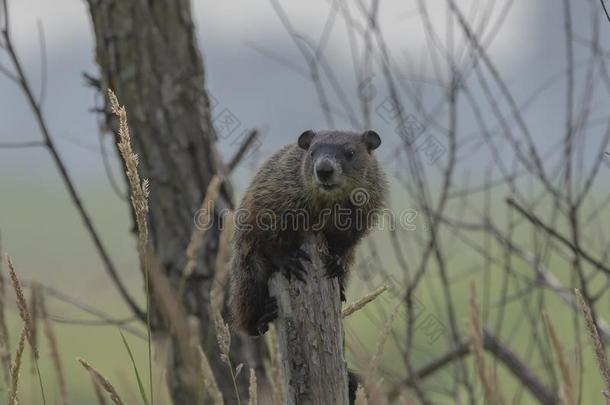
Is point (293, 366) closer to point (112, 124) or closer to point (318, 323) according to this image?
point (318, 323)

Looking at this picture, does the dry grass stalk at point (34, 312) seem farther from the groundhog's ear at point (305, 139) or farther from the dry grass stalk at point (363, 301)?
the groundhog's ear at point (305, 139)

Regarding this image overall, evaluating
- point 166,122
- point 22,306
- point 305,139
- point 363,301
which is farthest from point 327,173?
point 22,306

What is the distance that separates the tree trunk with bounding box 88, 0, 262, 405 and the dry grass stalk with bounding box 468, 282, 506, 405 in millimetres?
3736

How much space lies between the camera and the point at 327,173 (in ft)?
14.4

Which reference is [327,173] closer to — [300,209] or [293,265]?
[300,209]

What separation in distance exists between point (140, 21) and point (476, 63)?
2.34m

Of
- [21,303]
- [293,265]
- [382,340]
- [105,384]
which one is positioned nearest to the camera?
[105,384]

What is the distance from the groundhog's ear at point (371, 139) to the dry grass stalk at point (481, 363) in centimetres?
289

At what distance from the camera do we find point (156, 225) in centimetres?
570

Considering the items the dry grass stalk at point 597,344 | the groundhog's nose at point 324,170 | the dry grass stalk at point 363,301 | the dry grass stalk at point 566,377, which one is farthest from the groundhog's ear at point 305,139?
the dry grass stalk at point 566,377

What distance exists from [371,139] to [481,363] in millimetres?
3142

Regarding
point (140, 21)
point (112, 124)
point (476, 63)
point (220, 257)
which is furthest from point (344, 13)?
point (220, 257)

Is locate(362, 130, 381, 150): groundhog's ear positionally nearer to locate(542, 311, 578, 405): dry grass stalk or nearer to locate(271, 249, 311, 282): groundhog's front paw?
locate(271, 249, 311, 282): groundhog's front paw

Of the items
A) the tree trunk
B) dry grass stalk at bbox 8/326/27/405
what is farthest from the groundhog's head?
dry grass stalk at bbox 8/326/27/405
